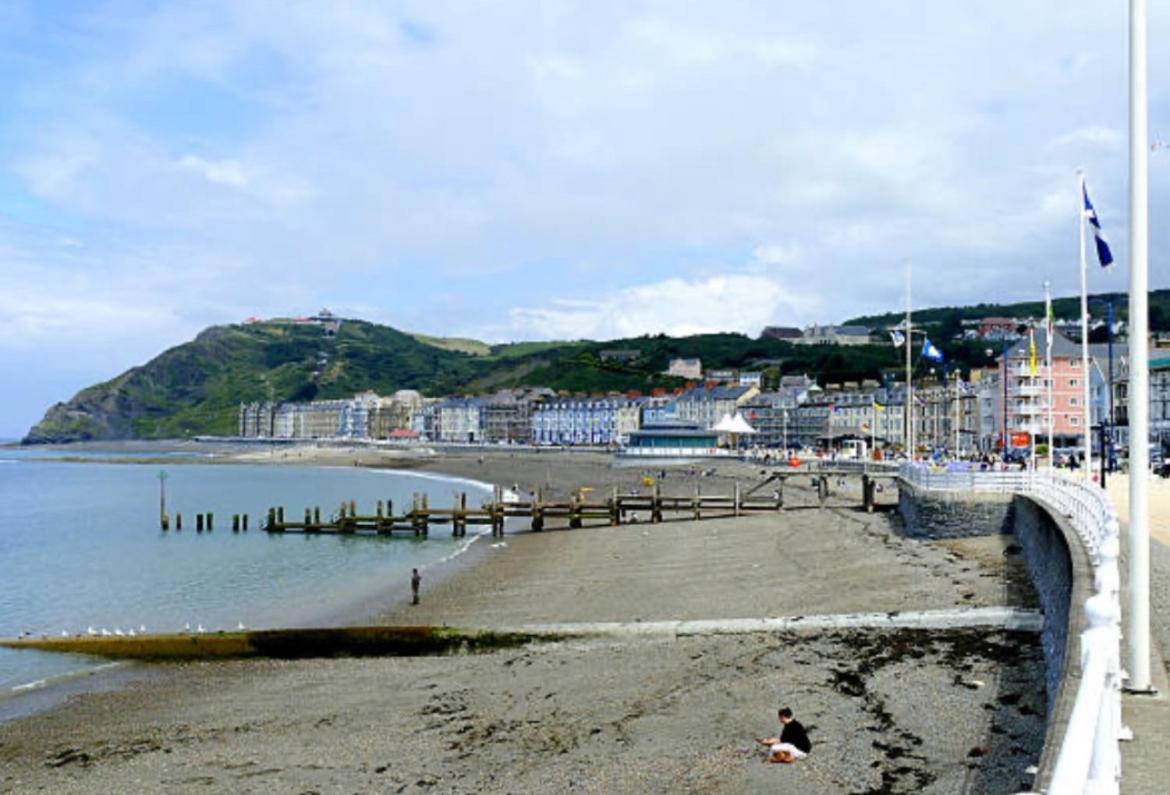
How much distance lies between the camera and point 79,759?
14047 mm

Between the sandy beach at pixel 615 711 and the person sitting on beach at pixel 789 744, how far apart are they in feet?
0.53

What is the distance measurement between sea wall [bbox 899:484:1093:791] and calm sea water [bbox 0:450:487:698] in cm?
1628

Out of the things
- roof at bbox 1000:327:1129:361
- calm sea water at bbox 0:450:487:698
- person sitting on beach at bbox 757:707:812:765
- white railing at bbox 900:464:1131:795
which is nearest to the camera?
white railing at bbox 900:464:1131:795

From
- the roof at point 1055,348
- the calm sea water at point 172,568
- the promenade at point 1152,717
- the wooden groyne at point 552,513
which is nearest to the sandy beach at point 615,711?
the promenade at point 1152,717

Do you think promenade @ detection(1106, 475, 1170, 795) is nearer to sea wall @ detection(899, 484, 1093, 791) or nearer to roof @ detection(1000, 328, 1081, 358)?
sea wall @ detection(899, 484, 1093, 791)

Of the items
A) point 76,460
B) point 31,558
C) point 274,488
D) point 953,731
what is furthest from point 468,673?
point 76,460

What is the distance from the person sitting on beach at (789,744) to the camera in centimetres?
1095

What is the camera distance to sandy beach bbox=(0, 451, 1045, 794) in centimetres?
1114

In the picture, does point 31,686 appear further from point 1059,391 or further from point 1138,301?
point 1059,391

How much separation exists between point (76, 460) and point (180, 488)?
8580 centimetres

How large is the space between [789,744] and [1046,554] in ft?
29.0

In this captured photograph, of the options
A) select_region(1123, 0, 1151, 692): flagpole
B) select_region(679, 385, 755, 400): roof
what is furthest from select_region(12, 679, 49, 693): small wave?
select_region(679, 385, 755, 400): roof

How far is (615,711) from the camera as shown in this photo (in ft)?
45.6

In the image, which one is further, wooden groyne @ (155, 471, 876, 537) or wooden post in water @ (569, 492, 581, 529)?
wooden post in water @ (569, 492, 581, 529)
